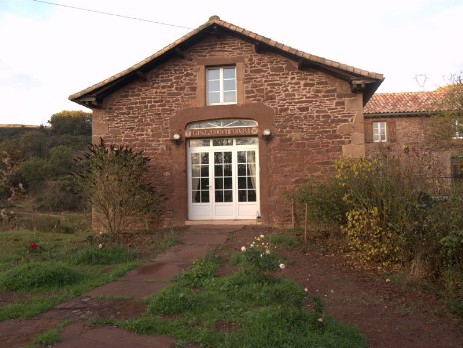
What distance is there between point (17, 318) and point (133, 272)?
7.14ft

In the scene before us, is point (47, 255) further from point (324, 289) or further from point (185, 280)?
point (324, 289)

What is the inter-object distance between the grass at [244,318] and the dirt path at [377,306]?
0.36 meters

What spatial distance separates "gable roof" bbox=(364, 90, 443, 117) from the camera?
23.3 meters

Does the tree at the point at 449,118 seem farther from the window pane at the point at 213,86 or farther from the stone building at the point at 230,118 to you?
the window pane at the point at 213,86

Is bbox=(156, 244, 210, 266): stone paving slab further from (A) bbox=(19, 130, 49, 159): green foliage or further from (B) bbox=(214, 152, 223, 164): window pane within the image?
(A) bbox=(19, 130, 49, 159): green foliage

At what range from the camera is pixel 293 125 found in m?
10.3

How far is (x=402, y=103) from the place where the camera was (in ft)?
79.6

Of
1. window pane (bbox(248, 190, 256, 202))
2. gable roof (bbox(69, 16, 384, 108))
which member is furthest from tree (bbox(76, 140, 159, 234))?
window pane (bbox(248, 190, 256, 202))

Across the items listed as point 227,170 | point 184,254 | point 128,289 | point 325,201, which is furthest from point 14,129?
point 128,289

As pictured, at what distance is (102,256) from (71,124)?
34541mm

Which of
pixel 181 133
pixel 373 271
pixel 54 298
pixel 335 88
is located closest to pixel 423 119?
pixel 335 88

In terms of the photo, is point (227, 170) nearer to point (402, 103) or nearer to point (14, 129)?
point (402, 103)

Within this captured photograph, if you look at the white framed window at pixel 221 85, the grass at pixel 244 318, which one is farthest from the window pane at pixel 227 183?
the grass at pixel 244 318

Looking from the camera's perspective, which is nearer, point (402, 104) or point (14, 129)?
point (402, 104)
